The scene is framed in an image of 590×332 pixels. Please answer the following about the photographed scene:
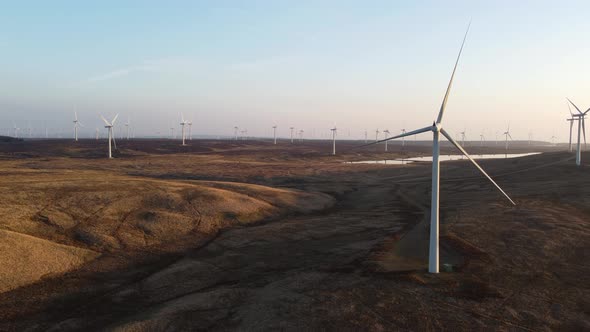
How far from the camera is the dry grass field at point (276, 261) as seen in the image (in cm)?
2016

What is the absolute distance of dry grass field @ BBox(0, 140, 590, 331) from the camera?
66.1ft

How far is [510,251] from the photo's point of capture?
31.5 m

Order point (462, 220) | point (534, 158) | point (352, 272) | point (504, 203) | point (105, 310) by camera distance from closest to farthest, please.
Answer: point (105, 310), point (352, 272), point (462, 220), point (504, 203), point (534, 158)

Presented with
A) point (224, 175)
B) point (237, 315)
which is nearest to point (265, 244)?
point (237, 315)

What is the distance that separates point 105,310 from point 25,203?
82.4ft

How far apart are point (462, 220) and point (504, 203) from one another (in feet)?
43.5

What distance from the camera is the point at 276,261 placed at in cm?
3005

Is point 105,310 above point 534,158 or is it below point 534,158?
below

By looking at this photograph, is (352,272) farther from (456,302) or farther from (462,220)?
(462,220)

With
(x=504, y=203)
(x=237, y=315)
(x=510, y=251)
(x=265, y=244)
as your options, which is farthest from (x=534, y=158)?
(x=237, y=315)

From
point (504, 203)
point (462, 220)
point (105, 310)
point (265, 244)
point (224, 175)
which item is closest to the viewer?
point (105, 310)

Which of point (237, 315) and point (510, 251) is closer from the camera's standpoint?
point (237, 315)

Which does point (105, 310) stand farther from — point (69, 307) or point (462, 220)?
point (462, 220)

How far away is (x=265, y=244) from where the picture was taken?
3494 cm
